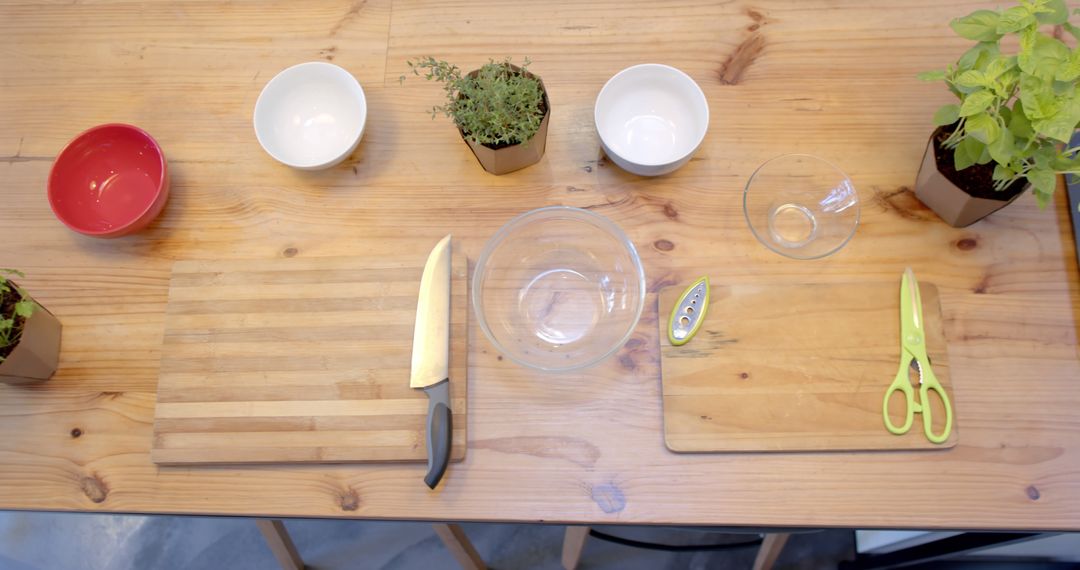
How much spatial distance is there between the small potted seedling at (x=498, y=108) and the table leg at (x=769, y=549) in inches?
29.8

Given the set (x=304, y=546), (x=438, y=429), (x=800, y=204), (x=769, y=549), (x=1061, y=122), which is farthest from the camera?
(x=304, y=546)

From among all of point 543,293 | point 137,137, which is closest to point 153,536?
point 137,137

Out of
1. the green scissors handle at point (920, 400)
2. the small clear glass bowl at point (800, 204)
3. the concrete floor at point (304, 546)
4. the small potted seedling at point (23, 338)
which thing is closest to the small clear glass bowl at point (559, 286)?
the small clear glass bowl at point (800, 204)

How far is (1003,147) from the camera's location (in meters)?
0.66

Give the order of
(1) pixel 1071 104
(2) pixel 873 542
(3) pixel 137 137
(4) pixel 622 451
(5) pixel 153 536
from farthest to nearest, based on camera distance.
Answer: (5) pixel 153 536 < (2) pixel 873 542 < (3) pixel 137 137 < (4) pixel 622 451 < (1) pixel 1071 104

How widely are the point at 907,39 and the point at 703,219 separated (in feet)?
1.27

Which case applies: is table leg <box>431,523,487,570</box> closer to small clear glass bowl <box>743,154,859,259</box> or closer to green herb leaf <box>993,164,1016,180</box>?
small clear glass bowl <box>743,154,859,259</box>

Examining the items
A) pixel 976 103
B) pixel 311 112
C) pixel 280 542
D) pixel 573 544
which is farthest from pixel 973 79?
pixel 280 542

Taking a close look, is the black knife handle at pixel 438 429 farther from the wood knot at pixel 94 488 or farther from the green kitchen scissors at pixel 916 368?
the green kitchen scissors at pixel 916 368

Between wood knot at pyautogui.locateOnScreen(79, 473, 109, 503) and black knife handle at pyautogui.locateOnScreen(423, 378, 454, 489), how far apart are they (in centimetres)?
39

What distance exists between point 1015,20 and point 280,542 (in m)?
1.33

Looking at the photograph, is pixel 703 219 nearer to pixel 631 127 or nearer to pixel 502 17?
pixel 631 127

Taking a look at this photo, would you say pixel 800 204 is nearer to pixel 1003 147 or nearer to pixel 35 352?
pixel 1003 147

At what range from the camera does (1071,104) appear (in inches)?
24.7
